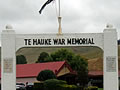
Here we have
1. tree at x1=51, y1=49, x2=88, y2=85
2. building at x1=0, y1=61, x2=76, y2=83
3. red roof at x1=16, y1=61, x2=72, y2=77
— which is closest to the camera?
building at x1=0, y1=61, x2=76, y2=83

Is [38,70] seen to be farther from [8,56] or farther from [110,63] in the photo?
[110,63]

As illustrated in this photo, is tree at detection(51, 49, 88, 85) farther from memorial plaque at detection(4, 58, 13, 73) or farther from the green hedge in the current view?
memorial plaque at detection(4, 58, 13, 73)

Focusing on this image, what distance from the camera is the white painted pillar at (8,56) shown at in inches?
731

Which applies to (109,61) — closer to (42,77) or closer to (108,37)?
(108,37)

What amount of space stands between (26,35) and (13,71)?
72.4 inches

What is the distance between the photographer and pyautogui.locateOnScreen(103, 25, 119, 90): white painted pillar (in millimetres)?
18438

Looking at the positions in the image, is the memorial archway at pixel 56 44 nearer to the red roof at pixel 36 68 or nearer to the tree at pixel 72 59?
the red roof at pixel 36 68

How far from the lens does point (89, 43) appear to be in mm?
18688

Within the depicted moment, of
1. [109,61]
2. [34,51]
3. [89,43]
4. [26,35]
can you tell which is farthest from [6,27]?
[34,51]

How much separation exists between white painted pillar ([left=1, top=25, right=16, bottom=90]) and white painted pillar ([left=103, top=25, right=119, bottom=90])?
4.40 metres

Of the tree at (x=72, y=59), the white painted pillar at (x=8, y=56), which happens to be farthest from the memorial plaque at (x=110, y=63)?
the tree at (x=72, y=59)

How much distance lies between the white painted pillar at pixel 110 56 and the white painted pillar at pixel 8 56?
4395 mm

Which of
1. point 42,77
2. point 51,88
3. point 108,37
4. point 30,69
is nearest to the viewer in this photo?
point 108,37

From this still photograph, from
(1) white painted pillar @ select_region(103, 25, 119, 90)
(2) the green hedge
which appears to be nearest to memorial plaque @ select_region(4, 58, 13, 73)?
(1) white painted pillar @ select_region(103, 25, 119, 90)
